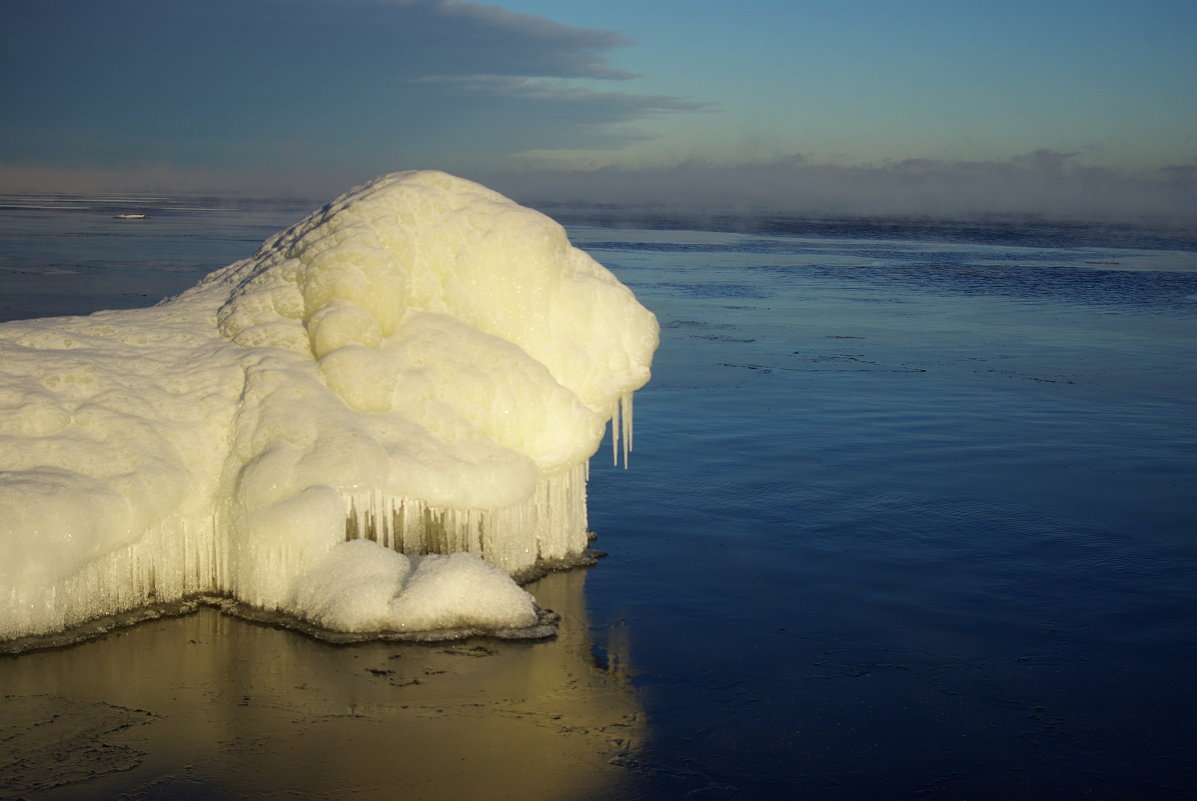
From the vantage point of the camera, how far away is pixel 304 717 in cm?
843

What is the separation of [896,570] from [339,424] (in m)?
5.81

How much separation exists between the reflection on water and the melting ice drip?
1.62 feet

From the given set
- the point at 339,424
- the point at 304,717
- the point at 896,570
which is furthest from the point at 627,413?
the point at 304,717

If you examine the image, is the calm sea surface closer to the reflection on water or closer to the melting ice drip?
the reflection on water

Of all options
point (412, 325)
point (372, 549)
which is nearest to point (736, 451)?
point (412, 325)

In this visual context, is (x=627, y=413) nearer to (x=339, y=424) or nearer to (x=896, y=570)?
(x=896, y=570)

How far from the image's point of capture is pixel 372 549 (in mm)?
9945

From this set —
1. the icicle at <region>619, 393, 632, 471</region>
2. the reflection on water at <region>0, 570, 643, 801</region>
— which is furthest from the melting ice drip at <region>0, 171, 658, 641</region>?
the reflection on water at <region>0, 570, 643, 801</region>

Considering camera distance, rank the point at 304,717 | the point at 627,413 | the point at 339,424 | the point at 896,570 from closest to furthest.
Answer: the point at 304,717 → the point at 339,424 → the point at 896,570 → the point at 627,413

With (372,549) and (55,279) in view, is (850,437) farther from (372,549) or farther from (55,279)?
(55,279)

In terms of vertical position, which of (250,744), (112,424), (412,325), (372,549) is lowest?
(250,744)

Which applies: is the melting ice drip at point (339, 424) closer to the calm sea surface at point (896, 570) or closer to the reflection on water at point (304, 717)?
the reflection on water at point (304, 717)

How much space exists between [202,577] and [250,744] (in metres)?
2.64

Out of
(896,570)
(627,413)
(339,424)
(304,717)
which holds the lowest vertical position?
(304,717)
